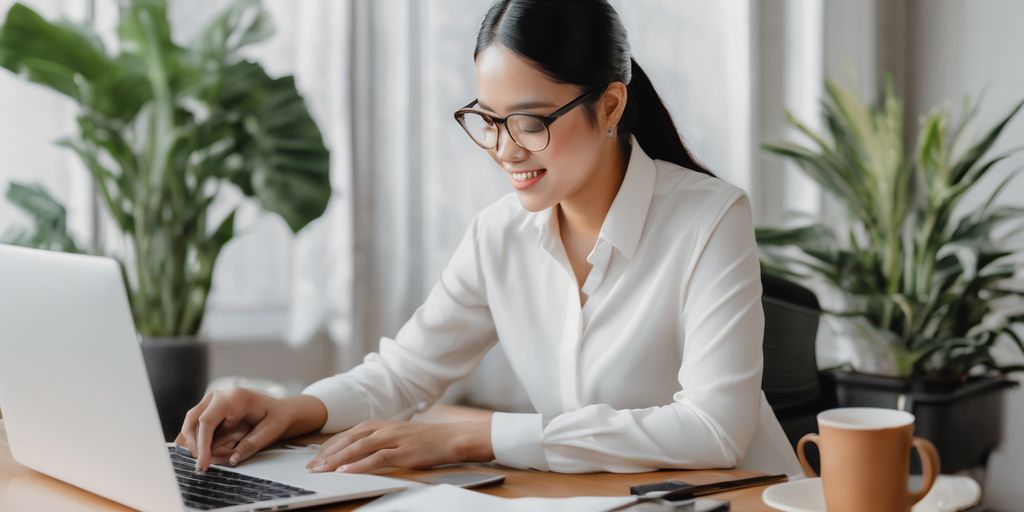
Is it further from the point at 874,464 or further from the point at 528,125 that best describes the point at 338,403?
the point at 874,464

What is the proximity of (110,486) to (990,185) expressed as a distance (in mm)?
2608

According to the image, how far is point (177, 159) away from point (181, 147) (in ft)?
0.11

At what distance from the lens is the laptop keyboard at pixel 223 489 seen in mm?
951

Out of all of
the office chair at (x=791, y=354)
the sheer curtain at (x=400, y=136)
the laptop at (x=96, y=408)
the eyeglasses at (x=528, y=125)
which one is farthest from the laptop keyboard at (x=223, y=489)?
the sheer curtain at (x=400, y=136)

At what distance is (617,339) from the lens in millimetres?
1395

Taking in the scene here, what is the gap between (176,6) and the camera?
3.20 m

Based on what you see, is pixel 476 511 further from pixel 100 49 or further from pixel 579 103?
pixel 100 49

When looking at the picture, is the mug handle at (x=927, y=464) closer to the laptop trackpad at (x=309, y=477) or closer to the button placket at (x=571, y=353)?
the laptop trackpad at (x=309, y=477)

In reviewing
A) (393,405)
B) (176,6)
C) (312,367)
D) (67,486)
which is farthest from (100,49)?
(67,486)

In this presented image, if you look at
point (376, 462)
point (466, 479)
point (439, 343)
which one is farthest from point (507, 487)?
point (439, 343)

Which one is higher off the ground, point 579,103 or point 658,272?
point 579,103

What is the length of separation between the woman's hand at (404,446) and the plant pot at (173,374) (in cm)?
169

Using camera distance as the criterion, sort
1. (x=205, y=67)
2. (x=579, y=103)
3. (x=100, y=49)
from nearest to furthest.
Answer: (x=579, y=103) → (x=100, y=49) → (x=205, y=67)

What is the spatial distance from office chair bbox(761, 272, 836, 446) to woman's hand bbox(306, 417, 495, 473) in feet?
1.71
